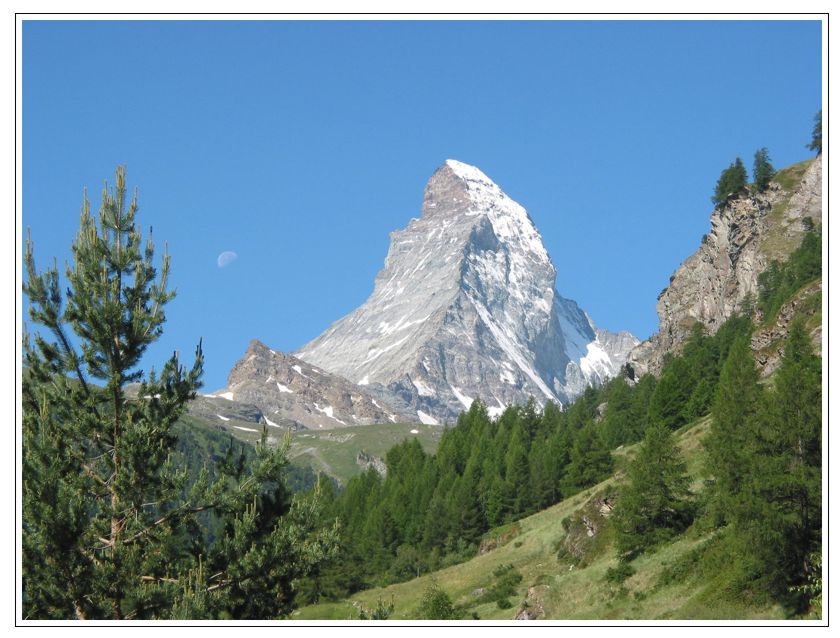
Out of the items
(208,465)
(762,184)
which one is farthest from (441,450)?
(208,465)

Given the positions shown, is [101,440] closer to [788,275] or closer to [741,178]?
[788,275]

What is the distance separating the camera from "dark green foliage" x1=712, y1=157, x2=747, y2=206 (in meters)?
180

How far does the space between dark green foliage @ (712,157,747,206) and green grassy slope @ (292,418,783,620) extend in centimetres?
9433

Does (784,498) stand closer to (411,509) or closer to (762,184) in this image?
(411,509)

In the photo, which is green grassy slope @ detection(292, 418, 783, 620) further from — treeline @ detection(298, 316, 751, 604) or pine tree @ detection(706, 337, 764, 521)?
treeline @ detection(298, 316, 751, 604)

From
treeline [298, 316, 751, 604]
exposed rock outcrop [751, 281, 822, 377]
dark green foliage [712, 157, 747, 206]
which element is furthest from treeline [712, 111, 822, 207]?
exposed rock outcrop [751, 281, 822, 377]

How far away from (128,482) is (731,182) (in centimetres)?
17230

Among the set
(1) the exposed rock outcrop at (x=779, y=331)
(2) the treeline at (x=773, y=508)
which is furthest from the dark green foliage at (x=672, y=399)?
(2) the treeline at (x=773, y=508)

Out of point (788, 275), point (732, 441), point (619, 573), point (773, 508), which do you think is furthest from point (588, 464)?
point (773, 508)

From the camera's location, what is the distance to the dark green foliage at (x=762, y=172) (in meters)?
175

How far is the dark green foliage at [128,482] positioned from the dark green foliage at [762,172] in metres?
164

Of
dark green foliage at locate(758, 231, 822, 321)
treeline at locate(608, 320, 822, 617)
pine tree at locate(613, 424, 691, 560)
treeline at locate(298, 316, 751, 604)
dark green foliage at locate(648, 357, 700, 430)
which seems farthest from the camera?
dark green foliage at locate(758, 231, 822, 321)

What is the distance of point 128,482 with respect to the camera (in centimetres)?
2355

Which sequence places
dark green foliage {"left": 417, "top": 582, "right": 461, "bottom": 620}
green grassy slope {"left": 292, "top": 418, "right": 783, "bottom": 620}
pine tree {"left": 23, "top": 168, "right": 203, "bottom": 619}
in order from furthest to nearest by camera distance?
dark green foliage {"left": 417, "top": 582, "right": 461, "bottom": 620} → green grassy slope {"left": 292, "top": 418, "right": 783, "bottom": 620} → pine tree {"left": 23, "top": 168, "right": 203, "bottom": 619}
